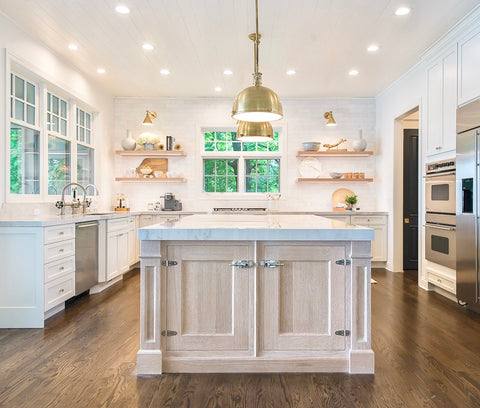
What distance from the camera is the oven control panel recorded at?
13.0 feet

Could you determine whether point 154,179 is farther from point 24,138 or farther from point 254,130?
point 254,130

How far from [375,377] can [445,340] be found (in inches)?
38.9

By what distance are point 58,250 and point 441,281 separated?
156 inches

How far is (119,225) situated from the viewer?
503 centimetres

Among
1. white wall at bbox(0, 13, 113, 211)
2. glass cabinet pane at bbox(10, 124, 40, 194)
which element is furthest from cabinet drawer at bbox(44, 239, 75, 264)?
glass cabinet pane at bbox(10, 124, 40, 194)

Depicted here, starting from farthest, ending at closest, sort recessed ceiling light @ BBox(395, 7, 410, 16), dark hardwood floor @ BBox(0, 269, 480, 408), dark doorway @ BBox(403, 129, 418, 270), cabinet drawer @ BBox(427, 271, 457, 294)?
dark doorway @ BBox(403, 129, 418, 270) < cabinet drawer @ BBox(427, 271, 457, 294) < recessed ceiling light @ BBox(395, 7, 410, 16) < dark hardwood floor @ BBox(0, 269, 480, 408)

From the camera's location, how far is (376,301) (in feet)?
13.4

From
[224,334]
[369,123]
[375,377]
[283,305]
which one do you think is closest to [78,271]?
[224,334]

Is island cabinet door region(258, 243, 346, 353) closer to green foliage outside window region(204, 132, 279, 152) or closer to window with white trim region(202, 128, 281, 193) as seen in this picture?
window with white trim region(202, 128, 281, 193)

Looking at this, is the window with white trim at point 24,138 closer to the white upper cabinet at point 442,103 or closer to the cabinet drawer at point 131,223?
the cabinet drawer at point 131,223

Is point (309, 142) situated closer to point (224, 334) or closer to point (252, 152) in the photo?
point (252, 152)

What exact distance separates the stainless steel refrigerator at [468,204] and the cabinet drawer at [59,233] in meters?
3.78

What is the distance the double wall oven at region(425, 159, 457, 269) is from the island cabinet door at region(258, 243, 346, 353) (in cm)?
225

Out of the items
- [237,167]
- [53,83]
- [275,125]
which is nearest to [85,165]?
[53,83]
